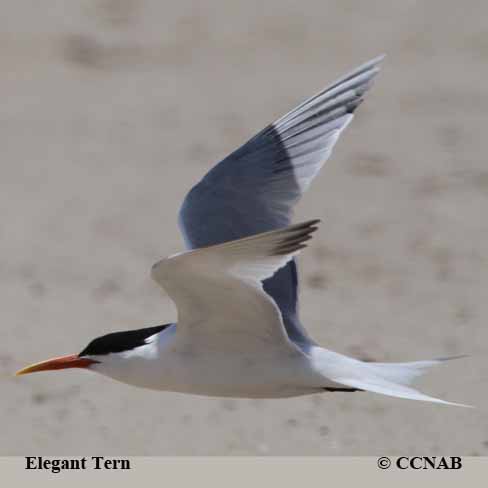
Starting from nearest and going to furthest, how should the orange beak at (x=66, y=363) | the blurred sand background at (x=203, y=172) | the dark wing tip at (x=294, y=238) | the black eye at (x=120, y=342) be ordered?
the dark wing tip at (x=294, y=238), the black eye at (x=120, y=342), the orange beak at (x=66, y=363), the blurred sand background at (x=203, y=172)

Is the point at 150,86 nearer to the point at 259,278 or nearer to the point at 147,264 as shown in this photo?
the point at 147,264

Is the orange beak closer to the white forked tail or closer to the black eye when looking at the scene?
the black eye

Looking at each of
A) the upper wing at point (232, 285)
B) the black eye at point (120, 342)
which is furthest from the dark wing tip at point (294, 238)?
the black eye at point (120, 342)

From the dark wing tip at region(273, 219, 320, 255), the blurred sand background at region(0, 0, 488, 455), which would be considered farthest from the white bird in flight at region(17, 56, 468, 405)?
the blurred sand background at region(0, 0, 488, 455)

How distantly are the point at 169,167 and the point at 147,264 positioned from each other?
44.1 inches

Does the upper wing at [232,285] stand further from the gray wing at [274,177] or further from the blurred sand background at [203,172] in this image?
the blurred sand background at [203,172]

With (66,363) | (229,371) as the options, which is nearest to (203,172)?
(66,363)

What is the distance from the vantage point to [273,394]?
482 centimetres

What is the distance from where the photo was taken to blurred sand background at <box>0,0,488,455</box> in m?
5.66

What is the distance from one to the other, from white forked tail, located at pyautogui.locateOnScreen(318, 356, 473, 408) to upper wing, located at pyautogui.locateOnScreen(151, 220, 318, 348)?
0.64 ft

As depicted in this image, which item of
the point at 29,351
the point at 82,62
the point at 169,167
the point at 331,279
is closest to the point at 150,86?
the point at 82,62

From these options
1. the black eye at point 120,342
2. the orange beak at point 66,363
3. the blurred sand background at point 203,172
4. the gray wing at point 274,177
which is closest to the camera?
the black eye at point 120,342

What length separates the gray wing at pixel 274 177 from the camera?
5297 millimetres

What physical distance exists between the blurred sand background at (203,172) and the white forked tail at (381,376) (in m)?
0.71
